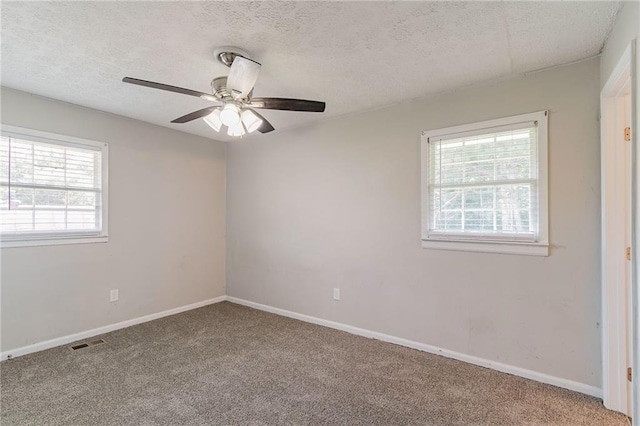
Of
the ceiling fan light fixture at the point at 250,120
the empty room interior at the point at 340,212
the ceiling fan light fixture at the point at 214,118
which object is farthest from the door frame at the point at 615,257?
the ceiling fan light fixture at the point at 214,118

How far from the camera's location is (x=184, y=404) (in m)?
2.13

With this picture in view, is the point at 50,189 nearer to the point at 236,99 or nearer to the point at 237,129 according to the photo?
the point at 237,129

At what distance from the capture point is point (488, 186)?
104 inches

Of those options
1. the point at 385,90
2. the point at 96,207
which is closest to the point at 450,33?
the point at 385,90

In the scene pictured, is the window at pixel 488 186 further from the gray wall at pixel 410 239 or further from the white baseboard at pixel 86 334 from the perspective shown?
the white baseboard at pixel 86 334

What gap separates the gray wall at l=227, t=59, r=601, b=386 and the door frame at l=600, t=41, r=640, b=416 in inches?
5.4

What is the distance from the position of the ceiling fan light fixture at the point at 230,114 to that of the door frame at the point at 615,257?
7.86 ft

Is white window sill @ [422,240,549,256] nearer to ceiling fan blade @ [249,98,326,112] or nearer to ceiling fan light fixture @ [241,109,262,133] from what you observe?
ceiling fan blade @ [249,98,326,112]

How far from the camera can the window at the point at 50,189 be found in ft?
9.28

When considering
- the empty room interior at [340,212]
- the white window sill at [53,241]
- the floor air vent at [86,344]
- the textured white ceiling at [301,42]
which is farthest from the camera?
the floor air vent at [86,344]

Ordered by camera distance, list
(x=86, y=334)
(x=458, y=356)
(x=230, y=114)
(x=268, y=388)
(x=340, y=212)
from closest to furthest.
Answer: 1. (x=230, y=114)
2. (x=268, y=388)
3. (x=458, y=356)
4. (x=86, y=334)
5. (x=340, y=212)

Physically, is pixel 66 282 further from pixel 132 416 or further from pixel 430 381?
pixel 430 381

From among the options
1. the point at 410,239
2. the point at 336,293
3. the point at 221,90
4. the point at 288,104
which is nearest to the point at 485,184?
the point at 410,239

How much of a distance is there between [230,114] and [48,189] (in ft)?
7.40
